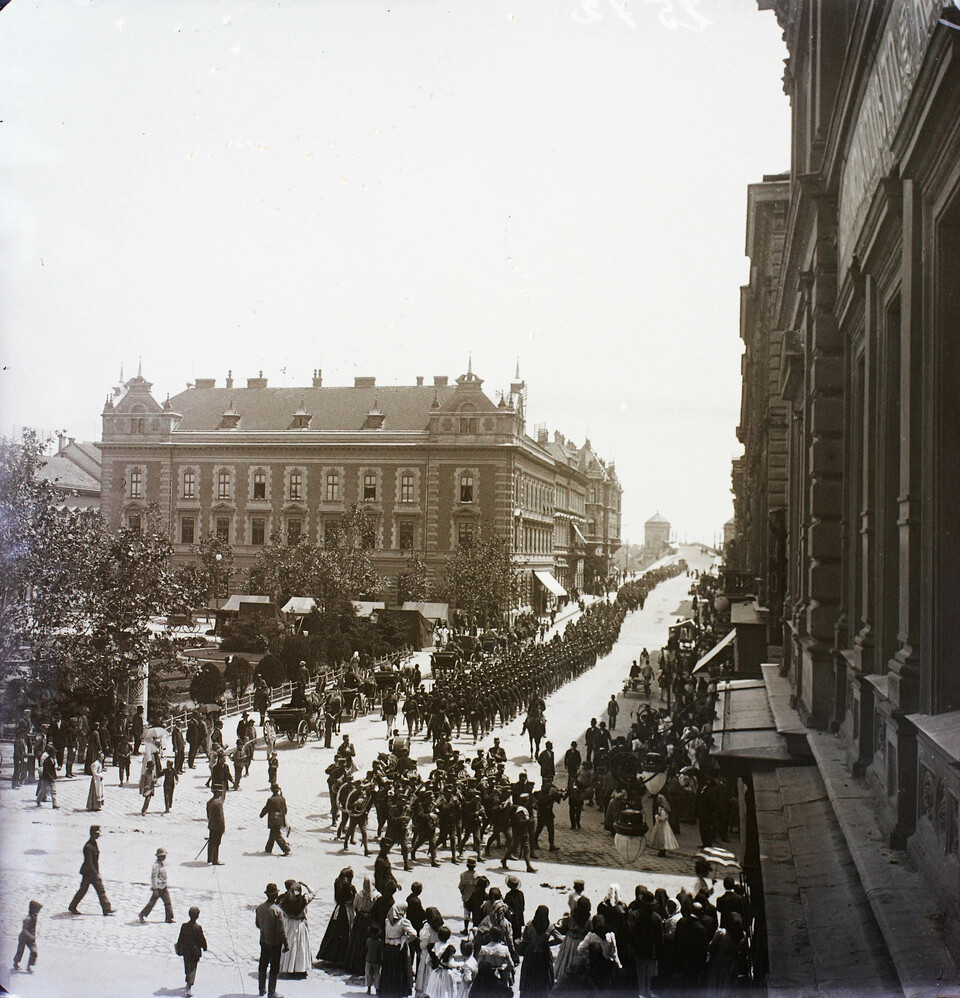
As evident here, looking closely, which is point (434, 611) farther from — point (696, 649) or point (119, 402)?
point (119, 402)

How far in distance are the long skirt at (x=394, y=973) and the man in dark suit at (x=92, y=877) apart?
12.7ft

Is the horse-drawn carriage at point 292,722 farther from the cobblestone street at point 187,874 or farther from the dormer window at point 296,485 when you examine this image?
the dormer window at point 296,485

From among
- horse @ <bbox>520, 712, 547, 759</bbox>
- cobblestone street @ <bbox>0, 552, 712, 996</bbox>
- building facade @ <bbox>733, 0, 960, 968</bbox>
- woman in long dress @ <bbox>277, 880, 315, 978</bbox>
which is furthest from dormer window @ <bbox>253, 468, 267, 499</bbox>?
woman in long dress @ <bbox>277, 880, 315, 978</bbox>

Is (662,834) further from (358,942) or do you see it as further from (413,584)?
(413,584)

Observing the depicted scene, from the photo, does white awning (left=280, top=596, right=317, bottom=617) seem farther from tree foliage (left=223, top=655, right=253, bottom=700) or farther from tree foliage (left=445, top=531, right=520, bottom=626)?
tree foliage (left=223, top=655, right=253, bottom=700)

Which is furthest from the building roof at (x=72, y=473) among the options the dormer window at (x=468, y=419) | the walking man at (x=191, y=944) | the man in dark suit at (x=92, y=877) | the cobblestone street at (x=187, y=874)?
the walking man at (x=191, y=944)

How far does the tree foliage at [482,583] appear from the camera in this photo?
45.3 metres

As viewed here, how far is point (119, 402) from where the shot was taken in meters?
37.3

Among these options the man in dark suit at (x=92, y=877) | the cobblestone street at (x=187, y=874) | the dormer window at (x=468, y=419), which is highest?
the dormer window at (x=468, y=419)

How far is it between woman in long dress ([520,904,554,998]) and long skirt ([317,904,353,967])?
2.30 meters

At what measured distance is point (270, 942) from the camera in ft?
32.8

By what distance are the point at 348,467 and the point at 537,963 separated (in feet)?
138

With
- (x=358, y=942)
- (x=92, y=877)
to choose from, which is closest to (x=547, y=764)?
(x=358, y=942)

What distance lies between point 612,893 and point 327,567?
3033 centimetres
